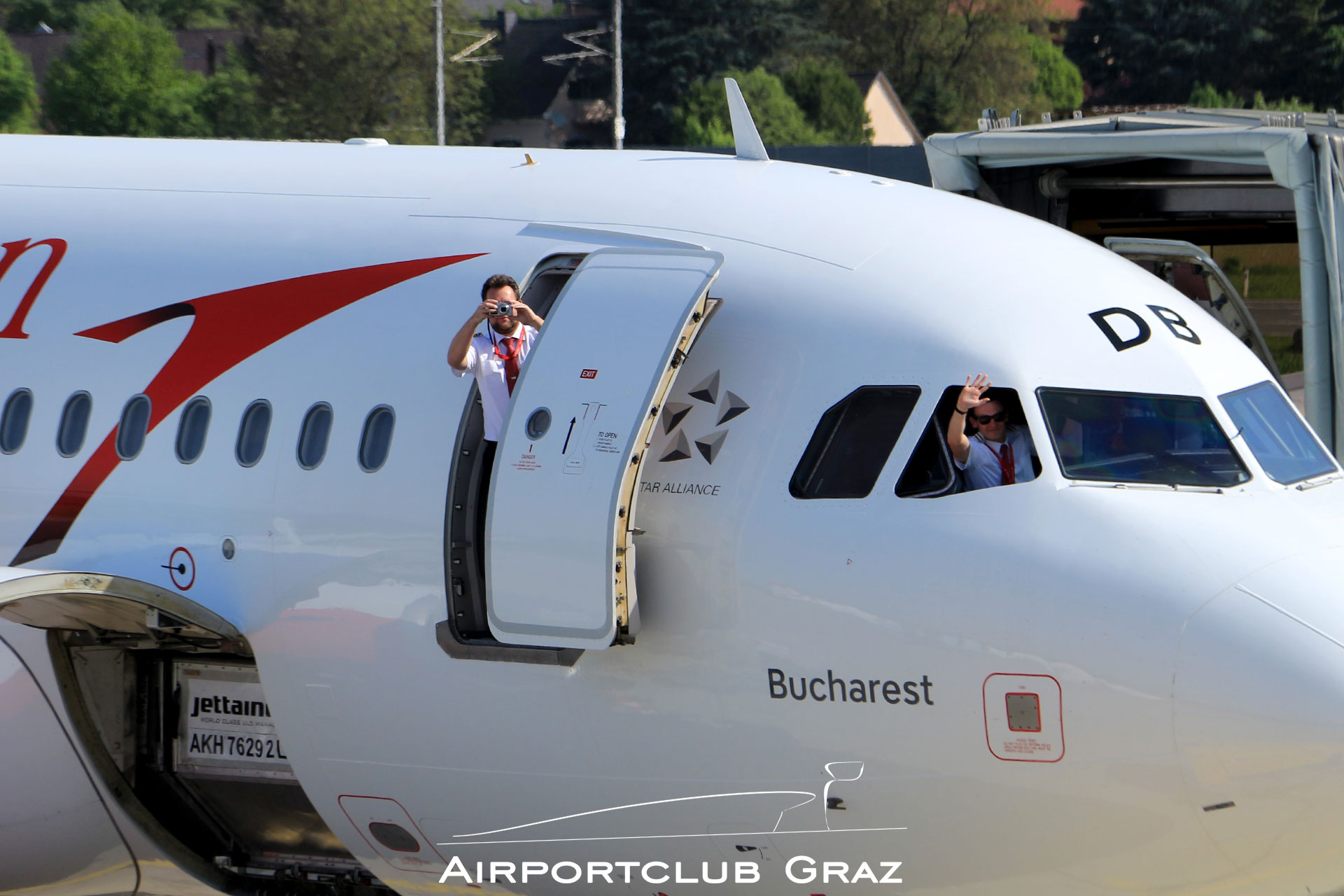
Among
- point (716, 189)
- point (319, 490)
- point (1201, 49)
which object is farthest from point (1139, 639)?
point (1201, 49)

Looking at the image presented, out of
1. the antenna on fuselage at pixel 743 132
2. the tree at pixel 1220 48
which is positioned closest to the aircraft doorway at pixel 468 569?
the antenna on fuselage at pixel 743 132

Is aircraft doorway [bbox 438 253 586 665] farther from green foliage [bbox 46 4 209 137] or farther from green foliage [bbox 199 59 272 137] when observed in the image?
green foliage [bbox 46 4 209 137]

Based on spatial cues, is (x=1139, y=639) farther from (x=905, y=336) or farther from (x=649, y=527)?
(x=649, y=527)

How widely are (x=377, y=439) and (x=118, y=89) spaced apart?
84915mm

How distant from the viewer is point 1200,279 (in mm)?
14297

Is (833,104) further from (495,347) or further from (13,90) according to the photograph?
(495,347)

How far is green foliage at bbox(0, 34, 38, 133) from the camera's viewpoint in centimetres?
8781

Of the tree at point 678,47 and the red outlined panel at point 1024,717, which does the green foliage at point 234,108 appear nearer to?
the tree at point 678,47

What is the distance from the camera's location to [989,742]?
278 inches

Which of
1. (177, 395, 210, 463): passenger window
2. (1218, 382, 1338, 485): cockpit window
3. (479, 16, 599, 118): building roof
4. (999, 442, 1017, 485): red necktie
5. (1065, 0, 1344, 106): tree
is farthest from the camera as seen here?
(479, 16, 599, 118): building roof

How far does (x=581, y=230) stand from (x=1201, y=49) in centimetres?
10022

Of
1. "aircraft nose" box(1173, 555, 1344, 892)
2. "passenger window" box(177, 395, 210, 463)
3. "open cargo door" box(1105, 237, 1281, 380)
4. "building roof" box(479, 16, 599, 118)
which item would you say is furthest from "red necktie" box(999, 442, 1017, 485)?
"building roof" box(479, 16, 599, 118)

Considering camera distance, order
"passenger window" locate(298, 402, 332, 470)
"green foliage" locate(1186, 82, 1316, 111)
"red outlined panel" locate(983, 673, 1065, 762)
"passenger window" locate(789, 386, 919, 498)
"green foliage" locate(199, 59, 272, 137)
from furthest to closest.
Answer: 1. "green foliage" locate(1186, 82, 1316, 111)
2. "green foliage" locate(199, 59, 272, 137)
3. "passenger window" locate(298, 402, 332, 470)
4. "passenger window" locate(789, 386, 919, 498)
5. "red outlined panel" locate(983, 673, 1065, 762)

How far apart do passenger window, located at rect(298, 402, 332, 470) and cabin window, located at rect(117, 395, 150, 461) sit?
3.35 feet
